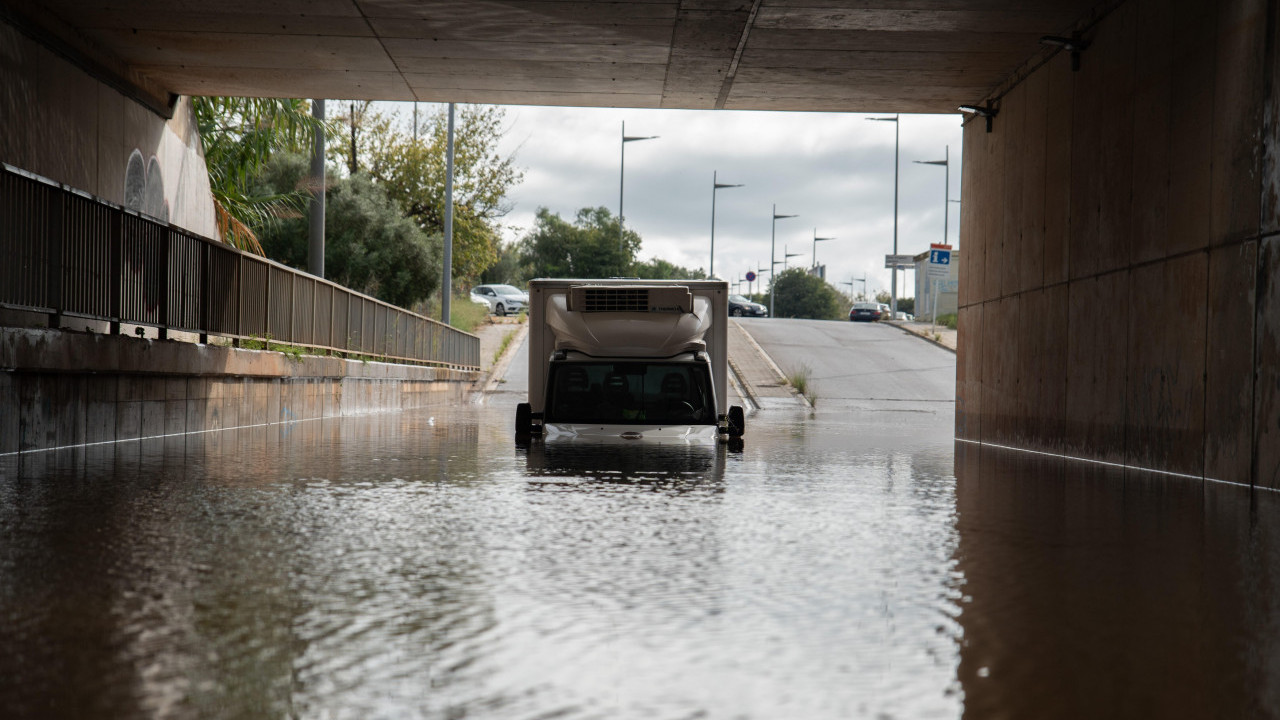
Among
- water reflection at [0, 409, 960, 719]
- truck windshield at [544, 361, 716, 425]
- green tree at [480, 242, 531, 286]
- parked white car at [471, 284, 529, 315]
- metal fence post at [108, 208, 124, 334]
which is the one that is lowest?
water reflection at [0, 409, 960, 719]

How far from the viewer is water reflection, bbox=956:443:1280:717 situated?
4.18m

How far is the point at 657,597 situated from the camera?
5.68 metres

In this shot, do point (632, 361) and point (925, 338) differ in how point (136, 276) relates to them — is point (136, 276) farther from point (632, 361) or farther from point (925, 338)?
point (925, 338)

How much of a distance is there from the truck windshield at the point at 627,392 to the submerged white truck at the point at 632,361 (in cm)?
1

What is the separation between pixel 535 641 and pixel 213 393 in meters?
13.9

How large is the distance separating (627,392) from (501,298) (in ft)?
195

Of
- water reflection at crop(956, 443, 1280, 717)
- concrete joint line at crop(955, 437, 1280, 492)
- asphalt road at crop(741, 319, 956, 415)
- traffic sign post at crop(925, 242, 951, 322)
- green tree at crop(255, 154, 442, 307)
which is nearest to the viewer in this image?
Answer: water reflection at crop(956, 443, 1280, 717)

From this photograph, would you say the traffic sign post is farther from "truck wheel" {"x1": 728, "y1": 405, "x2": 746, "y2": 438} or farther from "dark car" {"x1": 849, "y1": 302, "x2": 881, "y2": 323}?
"dark car" {"x1": 849, "y1": 302, "x2": 881, "y2": 323}

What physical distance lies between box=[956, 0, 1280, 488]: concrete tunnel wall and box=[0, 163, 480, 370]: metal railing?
10.7 m

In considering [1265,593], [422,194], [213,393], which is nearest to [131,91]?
[213,393]

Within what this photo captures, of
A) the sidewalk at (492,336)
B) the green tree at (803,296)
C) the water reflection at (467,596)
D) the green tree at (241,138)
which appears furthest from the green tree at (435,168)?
the green tree at (803,296)

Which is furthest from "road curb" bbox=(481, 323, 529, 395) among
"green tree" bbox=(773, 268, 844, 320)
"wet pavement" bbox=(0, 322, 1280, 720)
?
"green tree" bbox=(773, 268, 844, 320)

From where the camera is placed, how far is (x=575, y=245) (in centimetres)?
11812

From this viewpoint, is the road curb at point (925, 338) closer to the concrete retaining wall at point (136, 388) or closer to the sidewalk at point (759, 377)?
the sidewalk at point (759, 377)
